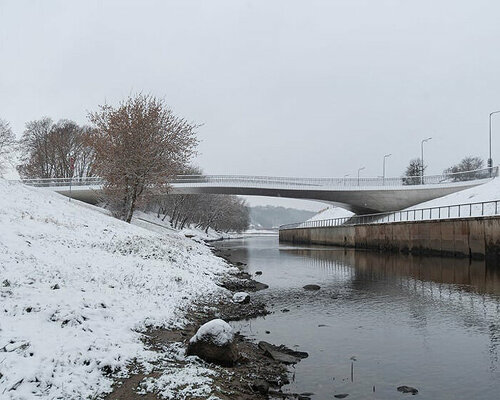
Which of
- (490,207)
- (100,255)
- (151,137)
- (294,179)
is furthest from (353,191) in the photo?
(100,255)

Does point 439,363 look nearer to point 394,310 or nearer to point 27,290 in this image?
point 394,310

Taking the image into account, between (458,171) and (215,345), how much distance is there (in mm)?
89088

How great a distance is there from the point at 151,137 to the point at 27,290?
27.7 meters

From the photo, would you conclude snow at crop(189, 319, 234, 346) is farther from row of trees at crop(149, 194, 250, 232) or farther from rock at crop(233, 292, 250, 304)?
row of trees at crop(149, 194, 250, 232)

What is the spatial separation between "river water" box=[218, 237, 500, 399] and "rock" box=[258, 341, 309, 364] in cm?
25

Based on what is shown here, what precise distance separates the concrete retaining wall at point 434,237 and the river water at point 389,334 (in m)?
7.47

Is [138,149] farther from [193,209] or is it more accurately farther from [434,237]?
[193,209]

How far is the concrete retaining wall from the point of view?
91.4 ft

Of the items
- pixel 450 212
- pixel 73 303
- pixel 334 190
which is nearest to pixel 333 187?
pixel 334 190

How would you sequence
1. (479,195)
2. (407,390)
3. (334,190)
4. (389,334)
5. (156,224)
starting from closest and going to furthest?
(407,390), (389,334), (479,195), (156,224), (334,190)

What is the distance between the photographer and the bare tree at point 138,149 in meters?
33.6

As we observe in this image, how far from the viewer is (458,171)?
83.5 m

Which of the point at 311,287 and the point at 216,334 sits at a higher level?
the point at 216,334

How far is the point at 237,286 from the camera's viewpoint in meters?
18.1
